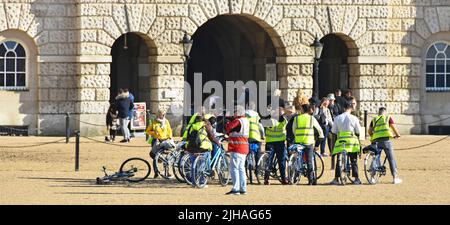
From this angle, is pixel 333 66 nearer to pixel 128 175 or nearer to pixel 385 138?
pixel 385 138

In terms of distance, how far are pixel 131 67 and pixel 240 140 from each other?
16.6 metres

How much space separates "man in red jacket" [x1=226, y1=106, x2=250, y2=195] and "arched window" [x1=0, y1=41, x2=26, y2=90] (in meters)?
13.8

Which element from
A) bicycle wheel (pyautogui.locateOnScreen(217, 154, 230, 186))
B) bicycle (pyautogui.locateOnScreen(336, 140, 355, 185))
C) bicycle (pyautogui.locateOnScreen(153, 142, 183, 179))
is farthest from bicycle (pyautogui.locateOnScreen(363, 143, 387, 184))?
bicycle (pyautogui.locateOnScreen(153, 142, 183, 179))

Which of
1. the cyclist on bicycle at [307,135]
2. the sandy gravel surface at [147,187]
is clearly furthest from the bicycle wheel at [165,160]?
the cyclist on bicycle at [307,135]

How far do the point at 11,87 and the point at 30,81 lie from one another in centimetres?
55

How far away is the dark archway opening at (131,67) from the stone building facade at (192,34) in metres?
0.06

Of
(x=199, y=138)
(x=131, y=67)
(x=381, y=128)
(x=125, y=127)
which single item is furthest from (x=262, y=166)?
(x=131, y=67)

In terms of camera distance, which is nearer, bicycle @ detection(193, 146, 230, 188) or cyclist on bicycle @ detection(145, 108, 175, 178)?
bicycle @ detection(193, 146, 230, 188)

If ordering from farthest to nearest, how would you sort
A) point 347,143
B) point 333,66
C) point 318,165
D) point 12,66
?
point 333,66, point 12,66, point 318,165, point 347,143

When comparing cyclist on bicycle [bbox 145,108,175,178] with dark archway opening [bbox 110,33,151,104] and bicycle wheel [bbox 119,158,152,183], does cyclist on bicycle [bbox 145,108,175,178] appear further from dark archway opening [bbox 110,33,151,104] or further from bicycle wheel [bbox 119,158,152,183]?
dark archway opening [bbox 110,33,151,104]

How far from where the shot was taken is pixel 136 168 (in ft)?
88.7

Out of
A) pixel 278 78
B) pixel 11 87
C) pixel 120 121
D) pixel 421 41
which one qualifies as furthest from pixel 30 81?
pixel 421 41

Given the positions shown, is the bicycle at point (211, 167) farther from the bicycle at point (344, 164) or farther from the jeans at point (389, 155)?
the jeans at point (389, 155)

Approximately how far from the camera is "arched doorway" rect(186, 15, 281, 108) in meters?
41.5
